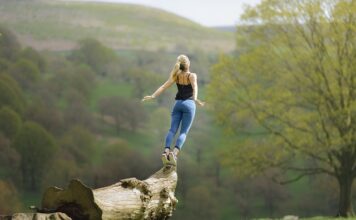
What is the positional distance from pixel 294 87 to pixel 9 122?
215 ft

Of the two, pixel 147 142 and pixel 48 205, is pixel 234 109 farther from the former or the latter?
pixel 147 142

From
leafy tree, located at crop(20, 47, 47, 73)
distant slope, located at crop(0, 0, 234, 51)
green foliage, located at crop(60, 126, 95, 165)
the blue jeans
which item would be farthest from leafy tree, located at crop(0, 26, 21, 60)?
the blue jeans

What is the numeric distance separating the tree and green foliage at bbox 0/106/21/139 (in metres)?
61.8

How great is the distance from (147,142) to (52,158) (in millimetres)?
29149

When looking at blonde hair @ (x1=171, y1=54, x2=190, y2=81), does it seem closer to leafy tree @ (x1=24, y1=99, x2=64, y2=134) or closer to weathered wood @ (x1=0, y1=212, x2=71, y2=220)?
weathered wood @ (x1=0, y1=212, x2=71, y2=220)

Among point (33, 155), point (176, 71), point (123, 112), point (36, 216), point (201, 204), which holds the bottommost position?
point (201, 204)

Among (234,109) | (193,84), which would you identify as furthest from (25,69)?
(193,84)

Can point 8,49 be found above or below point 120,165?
above

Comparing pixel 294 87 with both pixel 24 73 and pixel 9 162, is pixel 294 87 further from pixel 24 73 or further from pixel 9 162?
pixel 24 73

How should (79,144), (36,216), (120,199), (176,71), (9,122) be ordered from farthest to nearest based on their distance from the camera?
1. (79,144)
2. (9,122)
3. (176,71)
4. (120,199)
5. (36,216)

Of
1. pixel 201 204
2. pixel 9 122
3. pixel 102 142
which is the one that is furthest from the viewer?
pixel 102 142

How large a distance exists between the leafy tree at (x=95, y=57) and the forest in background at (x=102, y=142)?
0.32 metres

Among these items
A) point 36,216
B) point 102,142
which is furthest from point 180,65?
point 102,142

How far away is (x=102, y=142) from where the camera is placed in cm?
11575
